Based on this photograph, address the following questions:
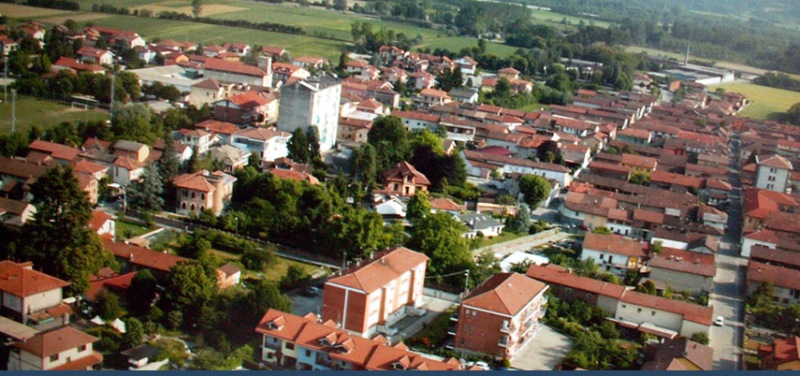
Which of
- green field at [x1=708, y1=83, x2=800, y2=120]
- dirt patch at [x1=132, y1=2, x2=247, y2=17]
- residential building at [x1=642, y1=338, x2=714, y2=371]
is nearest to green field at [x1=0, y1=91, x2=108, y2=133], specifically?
dirt patch at [x1=132, y1=2, x2=247, y2=17]

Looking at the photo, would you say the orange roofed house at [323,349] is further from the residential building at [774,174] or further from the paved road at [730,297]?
the residential building at [774,174]

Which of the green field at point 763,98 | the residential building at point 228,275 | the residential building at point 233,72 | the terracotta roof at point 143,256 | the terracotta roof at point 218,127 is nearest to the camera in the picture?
the residential building at point 228,275

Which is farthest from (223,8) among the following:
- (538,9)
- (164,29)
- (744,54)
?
(538,9)

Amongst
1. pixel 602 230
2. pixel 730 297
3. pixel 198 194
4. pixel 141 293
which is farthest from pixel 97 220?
pixel 730 297

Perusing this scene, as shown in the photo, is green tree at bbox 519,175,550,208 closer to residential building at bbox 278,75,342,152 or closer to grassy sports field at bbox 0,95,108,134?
residential building at bbox 278,75,342,152

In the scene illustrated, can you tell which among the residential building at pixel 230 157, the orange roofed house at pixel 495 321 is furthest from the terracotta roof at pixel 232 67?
the orange roofed house at pixel 495 321

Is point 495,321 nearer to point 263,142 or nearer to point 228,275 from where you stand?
point 228,275

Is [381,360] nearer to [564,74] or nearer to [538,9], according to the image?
[564,74]
